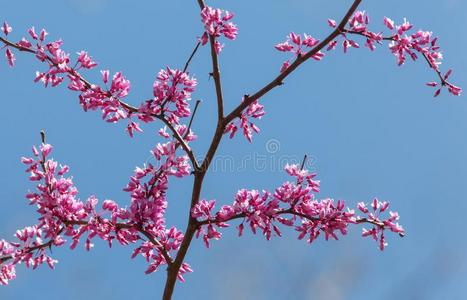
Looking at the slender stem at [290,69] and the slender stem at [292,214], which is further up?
the slender stem at [290,69]

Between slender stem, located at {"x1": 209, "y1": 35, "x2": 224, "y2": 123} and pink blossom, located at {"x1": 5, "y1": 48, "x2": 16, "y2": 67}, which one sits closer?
slender stem, located at {"x1": 209, "y1": 35, "x2": 224, "y2": 123}

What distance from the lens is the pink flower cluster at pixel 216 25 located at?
21.2 feet

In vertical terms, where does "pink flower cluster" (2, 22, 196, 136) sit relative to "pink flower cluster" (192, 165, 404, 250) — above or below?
above

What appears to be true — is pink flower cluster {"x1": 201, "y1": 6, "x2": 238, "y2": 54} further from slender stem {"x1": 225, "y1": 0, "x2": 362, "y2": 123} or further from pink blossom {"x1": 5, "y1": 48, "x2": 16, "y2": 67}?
pink blossom {"x1": 5, "y1": 48, "x2": 16, "y2": 67}

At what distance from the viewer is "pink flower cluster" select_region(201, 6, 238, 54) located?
6.46 m

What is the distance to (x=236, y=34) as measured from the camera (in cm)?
657

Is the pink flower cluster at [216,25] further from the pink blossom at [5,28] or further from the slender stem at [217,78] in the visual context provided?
the pink blossom at [5,28]

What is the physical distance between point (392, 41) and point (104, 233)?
173 inches

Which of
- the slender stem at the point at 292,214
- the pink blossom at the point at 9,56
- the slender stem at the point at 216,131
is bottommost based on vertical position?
the slender stem at the point at 292,214

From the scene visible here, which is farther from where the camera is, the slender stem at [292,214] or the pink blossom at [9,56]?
the pink blossom at [9,56]

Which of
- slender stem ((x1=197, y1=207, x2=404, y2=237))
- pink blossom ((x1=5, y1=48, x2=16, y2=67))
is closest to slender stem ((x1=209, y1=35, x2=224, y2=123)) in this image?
slender stem ((x1=197, y1=207, x2=404, y2=237))

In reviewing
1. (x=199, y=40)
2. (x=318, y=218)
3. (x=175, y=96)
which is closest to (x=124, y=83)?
(x=175, y=96)

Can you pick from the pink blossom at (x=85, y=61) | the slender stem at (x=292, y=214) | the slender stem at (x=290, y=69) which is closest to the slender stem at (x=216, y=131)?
the slender stem at (x=290, y=69)

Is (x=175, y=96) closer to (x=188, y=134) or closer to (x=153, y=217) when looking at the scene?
(x=188, y=134)
